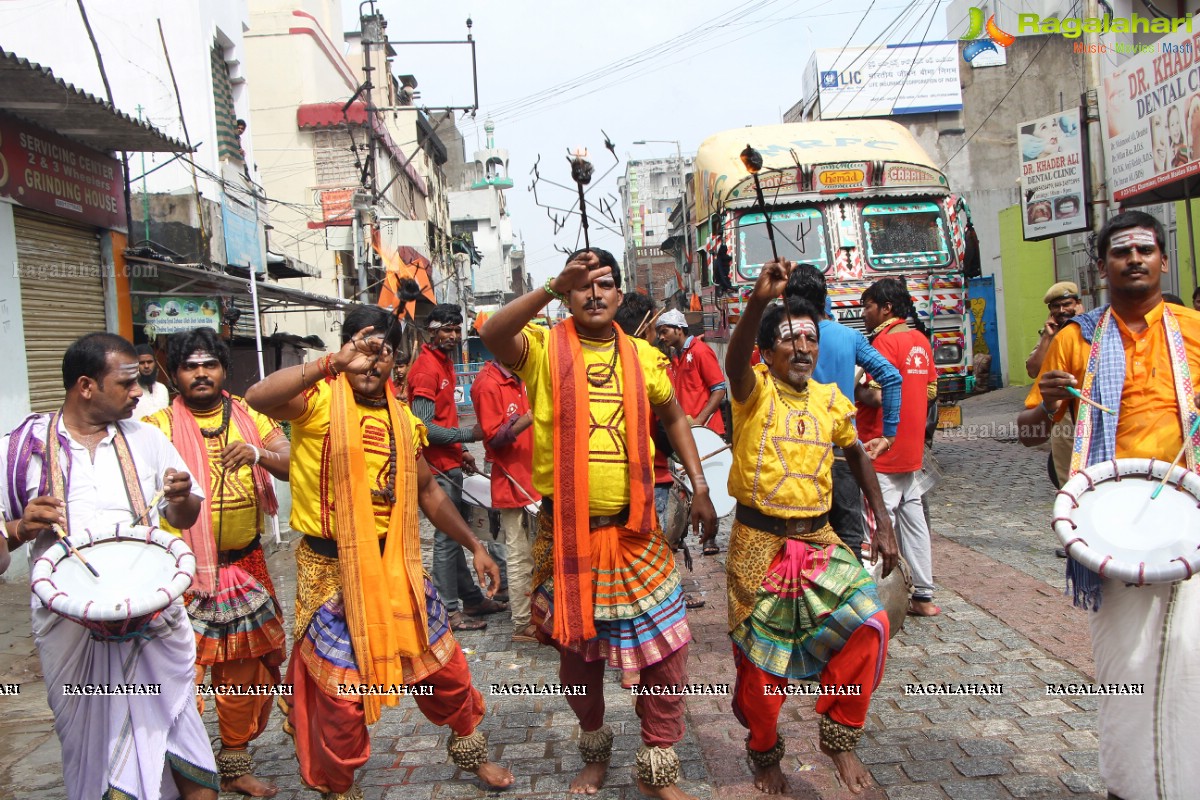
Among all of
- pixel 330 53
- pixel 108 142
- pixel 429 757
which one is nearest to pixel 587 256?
pixel 429 757

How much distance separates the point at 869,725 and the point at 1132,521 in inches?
65.0

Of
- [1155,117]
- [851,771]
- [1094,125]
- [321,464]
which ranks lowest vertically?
[851,771]

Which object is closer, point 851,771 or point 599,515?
point 851,771

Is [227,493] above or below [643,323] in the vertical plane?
below

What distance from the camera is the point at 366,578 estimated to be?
3.43 meters

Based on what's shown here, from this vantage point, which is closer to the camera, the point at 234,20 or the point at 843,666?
the point at 843,666

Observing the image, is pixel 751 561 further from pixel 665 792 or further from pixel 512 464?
pixel 512 464

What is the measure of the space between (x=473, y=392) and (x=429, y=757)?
2.31 meters

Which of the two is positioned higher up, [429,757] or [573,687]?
[573,687]

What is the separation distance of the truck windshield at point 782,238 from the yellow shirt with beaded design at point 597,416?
660 cm

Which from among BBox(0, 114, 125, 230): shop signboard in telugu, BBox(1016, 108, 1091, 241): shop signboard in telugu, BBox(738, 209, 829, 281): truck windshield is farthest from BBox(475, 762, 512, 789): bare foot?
BBox(1016, 108, 1091, 241): shop signboard in telugu

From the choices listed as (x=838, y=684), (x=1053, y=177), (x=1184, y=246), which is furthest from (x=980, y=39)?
(x=838, y=684)

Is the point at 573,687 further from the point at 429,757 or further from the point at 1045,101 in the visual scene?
the point at 1045,101

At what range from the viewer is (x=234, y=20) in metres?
14.9
